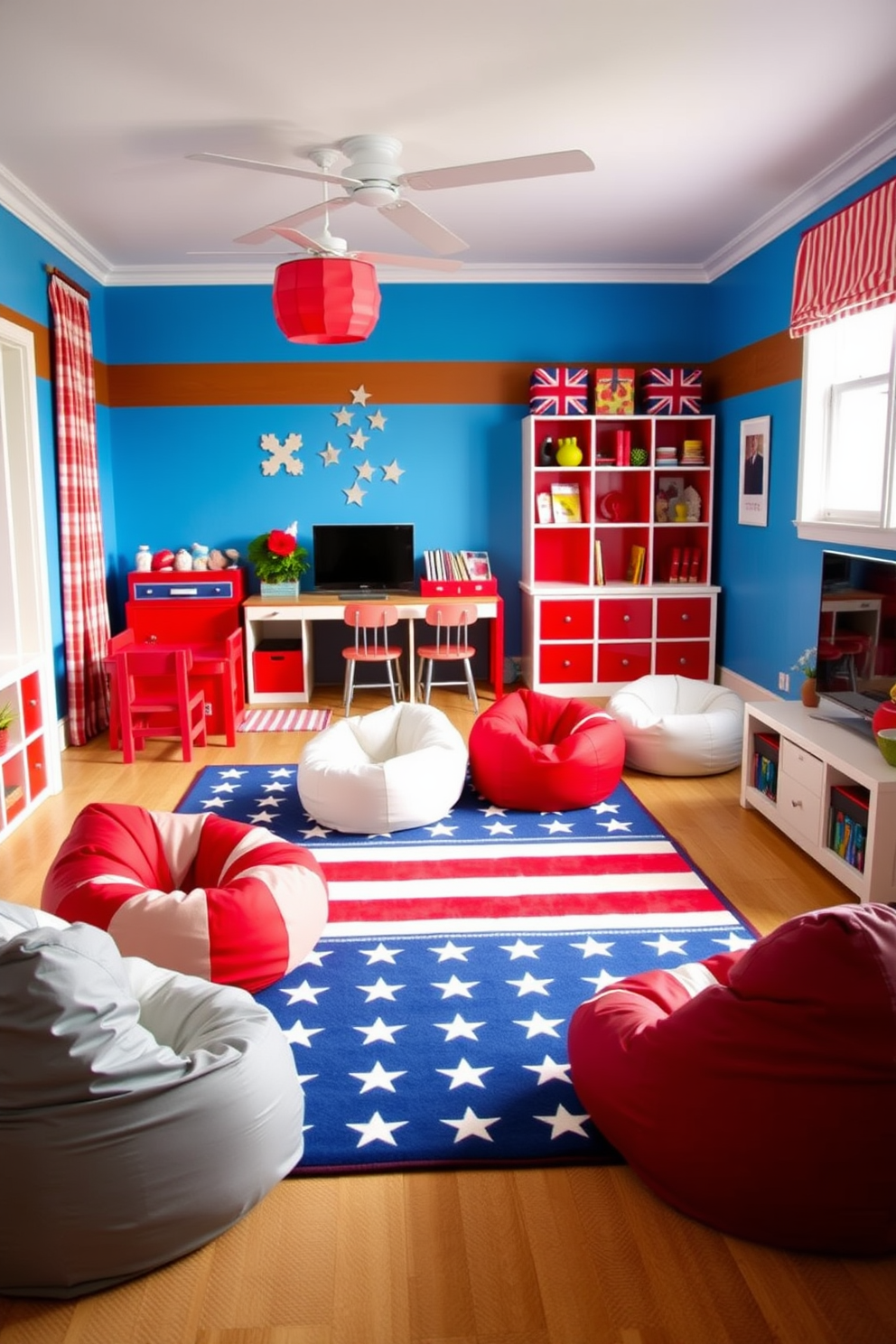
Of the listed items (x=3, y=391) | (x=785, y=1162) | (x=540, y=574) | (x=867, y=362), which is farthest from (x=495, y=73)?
(x=540, y=574)

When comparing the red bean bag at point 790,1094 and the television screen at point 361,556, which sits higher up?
the television screen at point 361,556

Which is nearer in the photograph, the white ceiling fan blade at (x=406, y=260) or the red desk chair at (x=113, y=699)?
the white ceiling fan blade at (x=406, y=260)

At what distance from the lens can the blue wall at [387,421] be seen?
636 cm

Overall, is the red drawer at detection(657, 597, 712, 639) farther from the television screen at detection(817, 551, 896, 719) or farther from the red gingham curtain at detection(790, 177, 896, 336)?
the television screen at detection(817, 551, 896, 719)

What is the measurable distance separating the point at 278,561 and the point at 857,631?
363cm

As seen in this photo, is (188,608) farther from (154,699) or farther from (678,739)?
(678,739)

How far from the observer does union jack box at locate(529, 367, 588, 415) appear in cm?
624

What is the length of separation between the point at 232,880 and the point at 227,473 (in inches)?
164

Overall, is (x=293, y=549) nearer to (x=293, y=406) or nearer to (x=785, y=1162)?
(x=293, y=406)

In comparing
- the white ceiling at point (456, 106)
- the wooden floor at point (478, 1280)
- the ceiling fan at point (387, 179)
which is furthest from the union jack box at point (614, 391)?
the wooden floor at point (478, 1280)

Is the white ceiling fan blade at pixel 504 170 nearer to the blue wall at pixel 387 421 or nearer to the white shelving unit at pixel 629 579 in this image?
the white shelving unit at pixel 629 579

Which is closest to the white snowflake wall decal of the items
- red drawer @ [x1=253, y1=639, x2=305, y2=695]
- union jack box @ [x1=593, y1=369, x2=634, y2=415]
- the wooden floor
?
red drawer @ [x1=253, y1=639, x2=305, y2=695]

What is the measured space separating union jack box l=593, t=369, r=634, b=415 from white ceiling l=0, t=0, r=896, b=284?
0.91 metres

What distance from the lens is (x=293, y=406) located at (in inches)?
256
